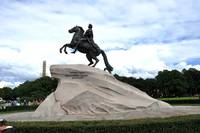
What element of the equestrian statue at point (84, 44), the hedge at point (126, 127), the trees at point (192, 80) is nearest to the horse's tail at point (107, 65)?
the equestrian statue at point (84, 44)

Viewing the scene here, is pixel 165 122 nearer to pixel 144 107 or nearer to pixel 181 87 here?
pixel 144 107

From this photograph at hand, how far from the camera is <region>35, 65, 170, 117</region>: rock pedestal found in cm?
2350

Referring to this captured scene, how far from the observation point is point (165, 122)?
596 inches

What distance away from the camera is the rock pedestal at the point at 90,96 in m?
23.5

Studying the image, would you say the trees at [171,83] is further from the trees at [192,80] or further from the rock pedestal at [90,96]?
the rock pedestal at [90,96]

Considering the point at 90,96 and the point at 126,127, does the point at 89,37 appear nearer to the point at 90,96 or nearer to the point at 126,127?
the point at 90,96

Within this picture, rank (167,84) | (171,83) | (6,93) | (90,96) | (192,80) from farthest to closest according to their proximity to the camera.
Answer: (6,93) < (192,80) < (167,84) < (171,83) < (90,96)

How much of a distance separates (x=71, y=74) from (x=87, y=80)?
113 cm

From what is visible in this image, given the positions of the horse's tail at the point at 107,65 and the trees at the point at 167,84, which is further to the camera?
the trees at the point at 167,84

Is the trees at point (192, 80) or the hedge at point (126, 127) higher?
the trees at point (192, 80)

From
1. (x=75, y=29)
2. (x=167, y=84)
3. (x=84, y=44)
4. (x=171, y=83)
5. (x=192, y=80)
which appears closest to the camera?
(x=84, y=44)

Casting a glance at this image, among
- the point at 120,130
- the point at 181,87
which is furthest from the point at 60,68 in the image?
the point at 181,87

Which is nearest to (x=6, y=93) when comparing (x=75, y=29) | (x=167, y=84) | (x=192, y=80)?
(x=167, y=84)

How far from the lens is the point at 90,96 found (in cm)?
2395
